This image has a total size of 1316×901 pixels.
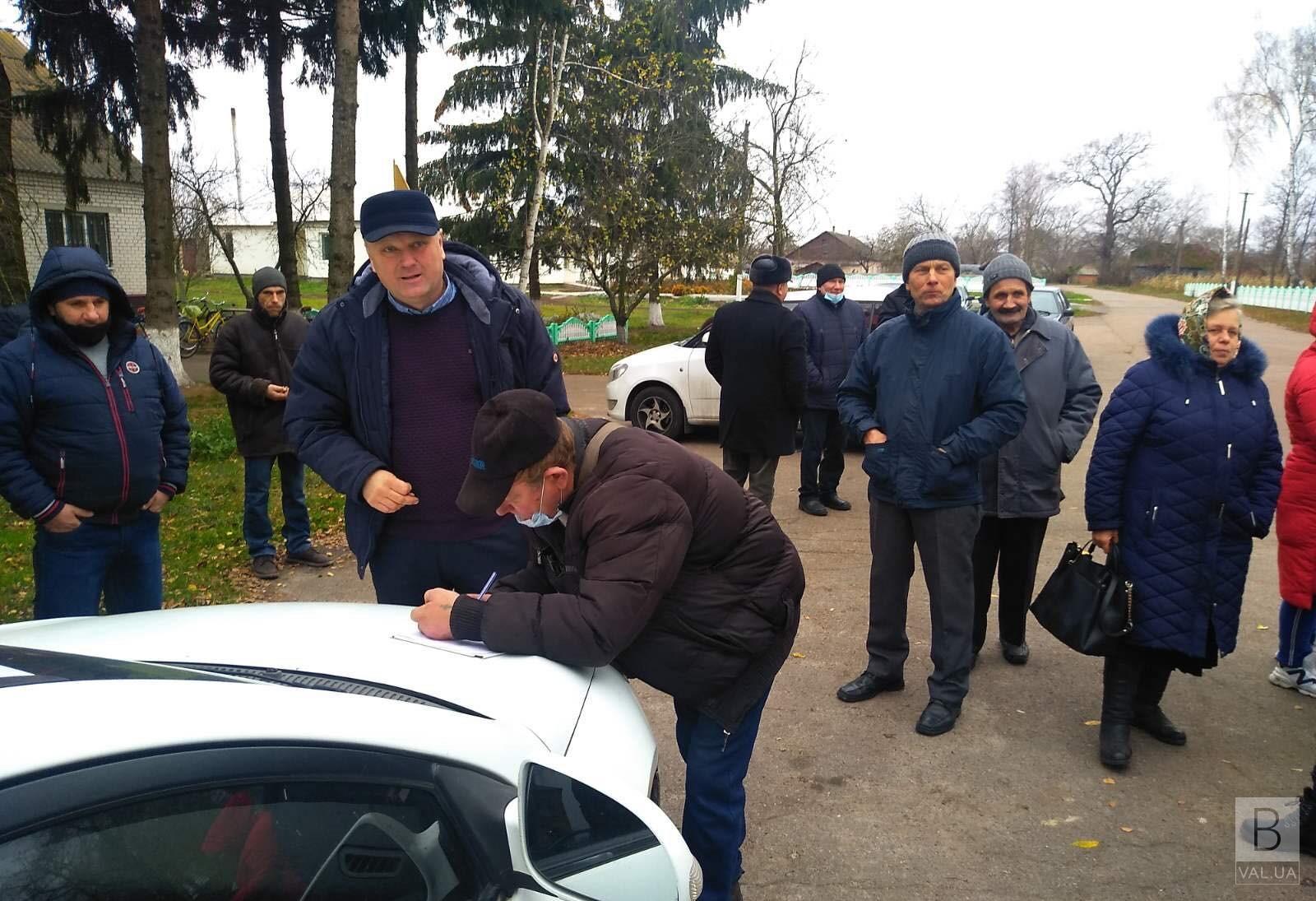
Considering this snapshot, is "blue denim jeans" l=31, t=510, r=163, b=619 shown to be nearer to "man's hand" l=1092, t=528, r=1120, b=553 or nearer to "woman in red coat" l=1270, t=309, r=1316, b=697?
"man's hand" l=1092, t=528, r=1120, b=553

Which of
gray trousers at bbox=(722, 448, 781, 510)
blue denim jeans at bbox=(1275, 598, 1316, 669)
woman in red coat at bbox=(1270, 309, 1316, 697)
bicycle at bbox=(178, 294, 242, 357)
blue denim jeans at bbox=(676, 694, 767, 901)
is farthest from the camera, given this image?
bicycle at bbox=(178, 294, 242, 357)

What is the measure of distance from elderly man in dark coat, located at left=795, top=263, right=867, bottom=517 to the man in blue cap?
198 inches

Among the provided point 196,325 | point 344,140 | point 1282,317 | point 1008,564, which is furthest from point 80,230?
point 1282,317

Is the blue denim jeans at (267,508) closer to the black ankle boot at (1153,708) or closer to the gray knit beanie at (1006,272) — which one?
the gray knit beanie at (1006,272)

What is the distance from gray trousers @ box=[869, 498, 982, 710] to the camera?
3.96 meters

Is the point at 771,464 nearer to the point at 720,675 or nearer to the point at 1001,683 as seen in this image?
the point at 1001,683

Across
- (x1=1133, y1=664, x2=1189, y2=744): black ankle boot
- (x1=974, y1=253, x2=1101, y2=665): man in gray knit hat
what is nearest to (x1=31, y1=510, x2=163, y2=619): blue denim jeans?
(x1=974, y1=253, x2=1101, y2=665): man in gray knit hat

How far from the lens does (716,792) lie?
2.57 metres

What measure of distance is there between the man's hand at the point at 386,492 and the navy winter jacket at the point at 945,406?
2097mm

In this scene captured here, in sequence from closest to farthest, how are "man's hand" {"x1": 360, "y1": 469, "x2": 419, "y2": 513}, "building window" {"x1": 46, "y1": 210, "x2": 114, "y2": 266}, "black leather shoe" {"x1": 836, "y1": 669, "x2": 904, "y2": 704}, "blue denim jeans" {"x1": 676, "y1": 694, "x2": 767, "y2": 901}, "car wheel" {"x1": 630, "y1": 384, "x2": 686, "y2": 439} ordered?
"blue denim jeans" {"x1": 676, "y1": 694, "x2": 767, "y2": 901}
"man's hand" {"x1": 360, "y1": 469, "x2": 419, "y2": 513}
"black leather shoe" {"x1": 836, "y1": 669, "x2": 904, "y2": 704}
"car wheel" {"x1": 630, "y1": 384, "x2": 686, "y2": 439}
"building window" {"x1": 46, "y1": 210, "x2": 114, "y2": 266}

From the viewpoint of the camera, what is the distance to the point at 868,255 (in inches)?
1842

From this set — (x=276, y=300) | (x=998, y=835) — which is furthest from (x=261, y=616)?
(x=276, y=300)

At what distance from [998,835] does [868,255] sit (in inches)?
1807

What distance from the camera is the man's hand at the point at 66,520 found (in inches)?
139
